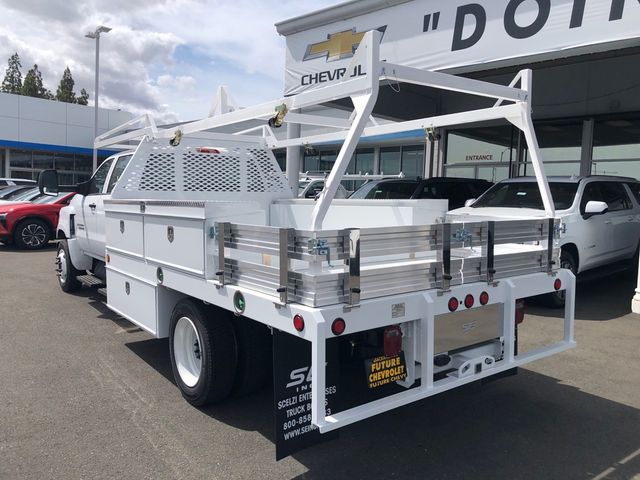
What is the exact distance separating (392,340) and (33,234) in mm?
13005

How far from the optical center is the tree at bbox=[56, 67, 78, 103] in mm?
54250

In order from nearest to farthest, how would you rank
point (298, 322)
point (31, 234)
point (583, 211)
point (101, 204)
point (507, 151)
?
point (298, 322), point (101, 204), point (583, 211), point (31, 234), point (507, 151)

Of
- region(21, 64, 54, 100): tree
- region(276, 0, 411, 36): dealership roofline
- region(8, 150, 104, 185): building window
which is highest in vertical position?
region(21, 64, 54, 100): tree

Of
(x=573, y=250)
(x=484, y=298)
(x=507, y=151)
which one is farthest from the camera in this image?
(x=507, y=151)

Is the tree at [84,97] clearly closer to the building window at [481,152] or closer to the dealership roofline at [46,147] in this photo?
the dealership roofline at [46,147]

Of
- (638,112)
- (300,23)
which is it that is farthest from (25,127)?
(638,112)

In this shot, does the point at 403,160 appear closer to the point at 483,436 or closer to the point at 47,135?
the point at 483,436

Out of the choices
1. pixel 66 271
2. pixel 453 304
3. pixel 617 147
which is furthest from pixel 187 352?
pixel 617 147

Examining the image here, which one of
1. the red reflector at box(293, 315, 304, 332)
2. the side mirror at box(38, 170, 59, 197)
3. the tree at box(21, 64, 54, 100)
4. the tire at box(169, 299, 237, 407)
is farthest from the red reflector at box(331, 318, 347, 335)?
the tree at box(21, 64, 54, 100)

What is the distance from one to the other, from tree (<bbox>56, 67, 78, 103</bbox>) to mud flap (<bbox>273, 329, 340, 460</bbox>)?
2314 inches

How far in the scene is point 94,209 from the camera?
662 centimetres

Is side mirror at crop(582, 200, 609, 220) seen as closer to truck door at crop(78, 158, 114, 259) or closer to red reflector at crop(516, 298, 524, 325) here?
red reflector at crop(516, 298, 524, 325)

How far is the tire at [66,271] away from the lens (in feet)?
25.4

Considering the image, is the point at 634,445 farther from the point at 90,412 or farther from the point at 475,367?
the point at 90,412
